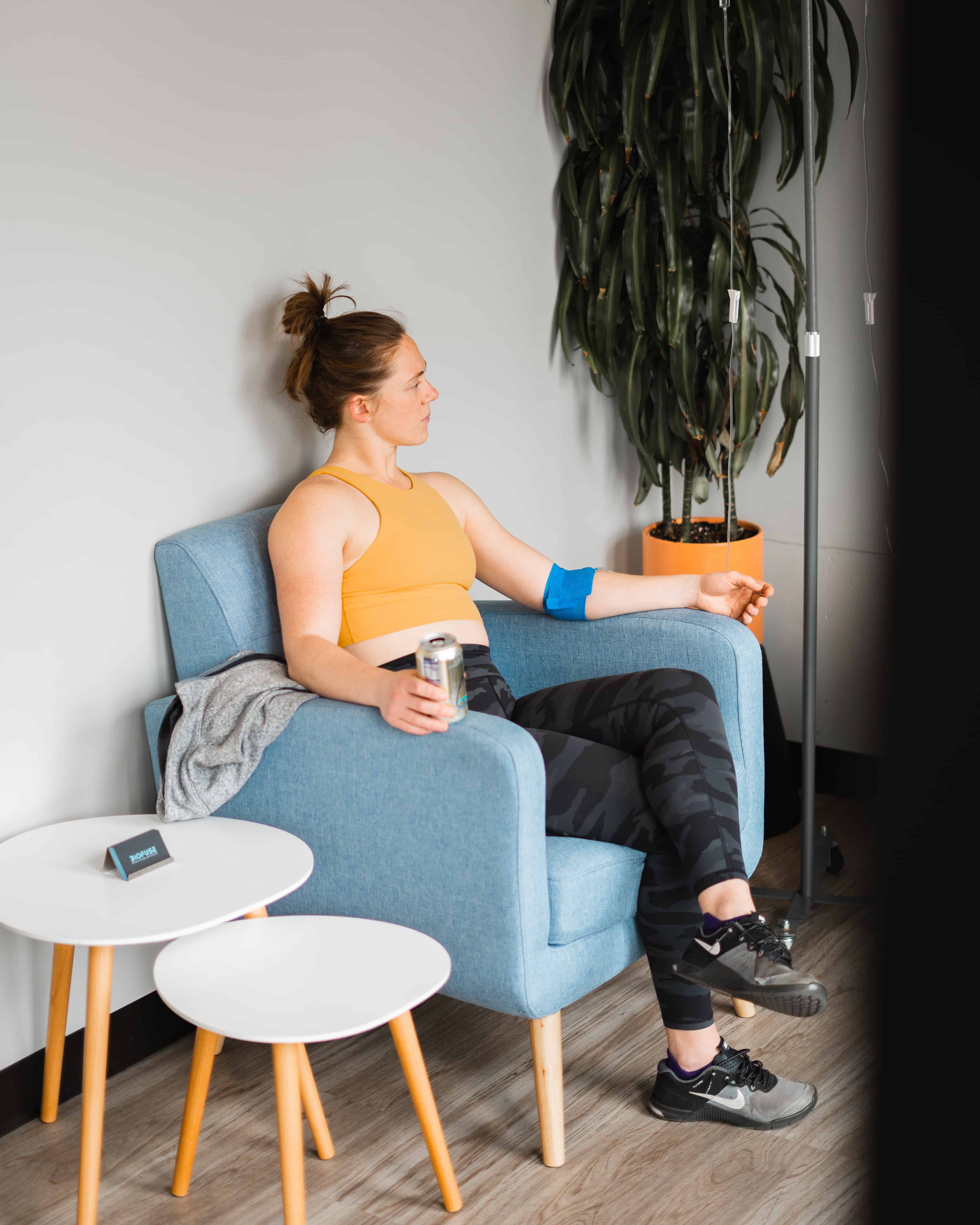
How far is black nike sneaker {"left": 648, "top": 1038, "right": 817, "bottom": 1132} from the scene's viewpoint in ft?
5.70

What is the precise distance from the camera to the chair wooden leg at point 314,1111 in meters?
1.60

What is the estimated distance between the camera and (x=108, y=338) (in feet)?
5.95

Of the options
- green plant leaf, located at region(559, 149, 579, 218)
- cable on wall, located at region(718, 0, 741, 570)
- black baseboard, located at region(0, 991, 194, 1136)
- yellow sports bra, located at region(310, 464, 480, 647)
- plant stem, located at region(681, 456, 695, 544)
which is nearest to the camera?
black baseboard, located at region(0, 991, 194, 1136)

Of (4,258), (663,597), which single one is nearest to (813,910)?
(663,597)

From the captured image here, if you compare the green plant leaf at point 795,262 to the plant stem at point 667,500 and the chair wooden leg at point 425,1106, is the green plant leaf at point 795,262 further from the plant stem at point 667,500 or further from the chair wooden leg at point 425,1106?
the chair wooden leg at point 425,1106

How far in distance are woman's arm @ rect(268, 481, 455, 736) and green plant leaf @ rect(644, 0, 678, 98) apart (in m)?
1.21

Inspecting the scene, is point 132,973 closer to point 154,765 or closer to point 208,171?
point 154,765

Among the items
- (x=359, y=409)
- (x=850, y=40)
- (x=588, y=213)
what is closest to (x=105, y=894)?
(x=359, y=409)

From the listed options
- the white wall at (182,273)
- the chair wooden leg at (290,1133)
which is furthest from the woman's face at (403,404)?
the chair wooden leg at (290,1133)

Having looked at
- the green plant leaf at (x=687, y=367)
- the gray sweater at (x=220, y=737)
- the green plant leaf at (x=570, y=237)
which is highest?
the green plant leaf at (x=570, y=237)

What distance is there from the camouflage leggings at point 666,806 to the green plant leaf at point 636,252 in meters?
1.10

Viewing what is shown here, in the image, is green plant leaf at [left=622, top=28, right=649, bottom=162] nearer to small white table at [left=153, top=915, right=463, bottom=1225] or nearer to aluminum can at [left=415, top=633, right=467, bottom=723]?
aluminum can at [left=415, top=633, right=467, bottom=723]

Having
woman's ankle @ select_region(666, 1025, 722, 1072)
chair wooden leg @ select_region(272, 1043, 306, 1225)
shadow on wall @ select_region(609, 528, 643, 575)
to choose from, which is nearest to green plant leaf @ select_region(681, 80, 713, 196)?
shadow on wall @ select_region(609, 528, 643, 575)

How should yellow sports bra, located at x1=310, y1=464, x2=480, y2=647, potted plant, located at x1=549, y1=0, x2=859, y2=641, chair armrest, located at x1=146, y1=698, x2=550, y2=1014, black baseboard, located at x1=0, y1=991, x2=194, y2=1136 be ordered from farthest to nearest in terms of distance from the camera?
potted plant, located at x1=549, y1=0, x2=859, y2=641 < yellow sports bra, located at x1=310, y1=464, x2=480, y2=647 < black baseboard, located at x1=0, y1=991, x2=194, y2=1136 < chair armrest, located at x1=146, y1=698, x2=550, y2=1014
